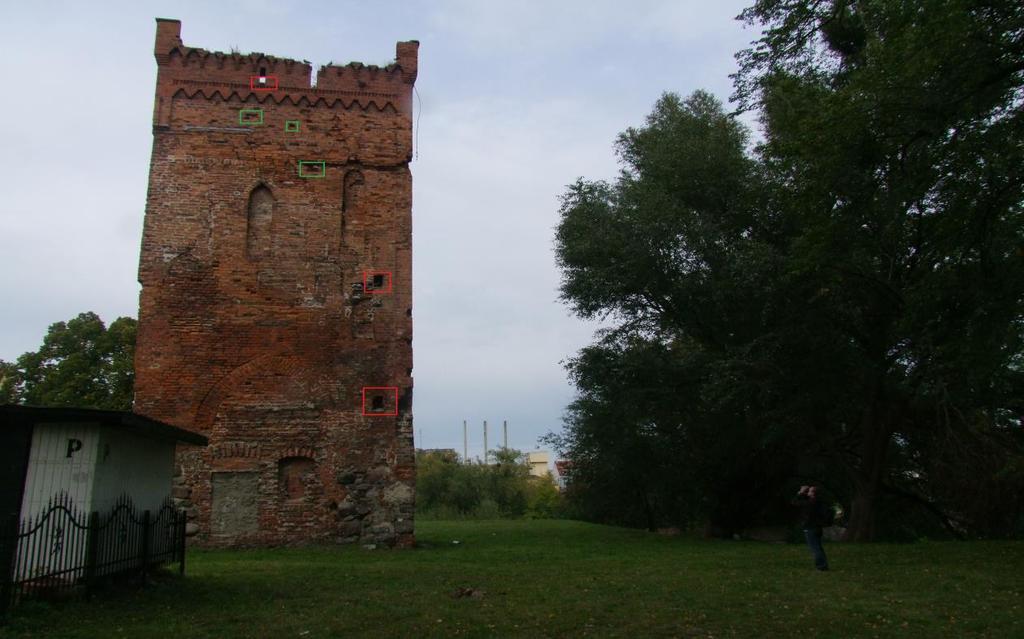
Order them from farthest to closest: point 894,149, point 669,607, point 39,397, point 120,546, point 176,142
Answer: point 39,397
point 176,142
point 894,149
point 120,546
point 669,607

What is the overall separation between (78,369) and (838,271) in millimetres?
31486

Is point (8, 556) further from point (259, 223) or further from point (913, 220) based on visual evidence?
point (913, 220)

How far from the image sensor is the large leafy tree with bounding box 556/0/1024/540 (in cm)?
1147

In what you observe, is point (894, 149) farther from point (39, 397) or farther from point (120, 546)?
point (39, 397)

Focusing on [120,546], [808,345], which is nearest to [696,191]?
[808,345]

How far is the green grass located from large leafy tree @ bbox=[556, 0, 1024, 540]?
4022 millimetres

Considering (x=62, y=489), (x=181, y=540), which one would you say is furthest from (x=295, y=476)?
(x=62, y=489)

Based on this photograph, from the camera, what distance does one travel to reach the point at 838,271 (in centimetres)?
1680

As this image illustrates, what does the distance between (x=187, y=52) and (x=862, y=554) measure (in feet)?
62.3

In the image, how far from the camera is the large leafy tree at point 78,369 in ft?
111

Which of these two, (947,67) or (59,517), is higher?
(947,67)

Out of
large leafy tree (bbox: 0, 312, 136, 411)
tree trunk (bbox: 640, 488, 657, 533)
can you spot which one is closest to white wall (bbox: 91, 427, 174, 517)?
tree trunk (bbox: 640, 488, 657, 533)

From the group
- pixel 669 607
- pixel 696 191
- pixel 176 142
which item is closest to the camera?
pixel 669 607

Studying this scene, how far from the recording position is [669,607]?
358 inches
